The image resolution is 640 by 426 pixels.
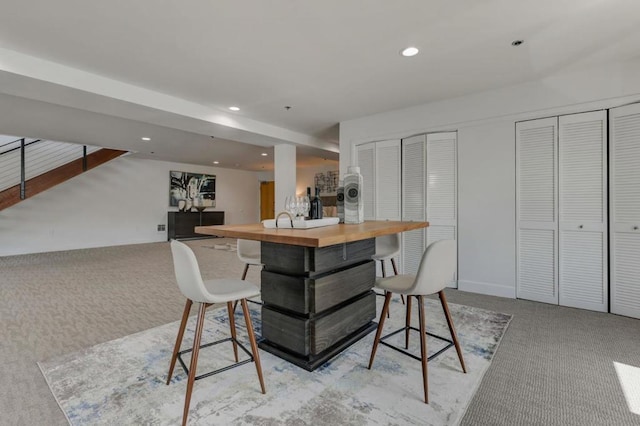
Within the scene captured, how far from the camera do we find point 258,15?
2.20 meters

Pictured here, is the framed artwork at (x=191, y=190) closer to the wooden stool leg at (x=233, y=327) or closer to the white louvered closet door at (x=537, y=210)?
the wooden stool leg at (x=233, y=327)

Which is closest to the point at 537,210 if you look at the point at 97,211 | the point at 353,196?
the point at 353,196

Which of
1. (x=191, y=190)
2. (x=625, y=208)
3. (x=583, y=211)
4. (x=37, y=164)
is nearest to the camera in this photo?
(x=625, y=208)

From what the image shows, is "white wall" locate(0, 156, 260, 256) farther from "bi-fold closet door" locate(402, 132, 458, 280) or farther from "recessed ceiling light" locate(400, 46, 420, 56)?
"recessed ceiling light" locate(400, 46, 420, 56)

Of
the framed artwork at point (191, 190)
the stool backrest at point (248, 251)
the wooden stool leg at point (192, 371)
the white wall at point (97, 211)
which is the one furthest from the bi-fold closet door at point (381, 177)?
the white wall at point (97, 211)

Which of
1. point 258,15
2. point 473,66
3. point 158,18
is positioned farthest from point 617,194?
point 158,18

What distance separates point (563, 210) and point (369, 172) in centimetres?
Answer: 239

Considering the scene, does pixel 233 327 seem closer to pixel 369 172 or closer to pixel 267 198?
pixel 369 172

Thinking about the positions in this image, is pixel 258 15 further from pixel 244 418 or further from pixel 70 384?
pixel 70 384

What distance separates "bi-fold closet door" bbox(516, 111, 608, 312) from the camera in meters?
3.10

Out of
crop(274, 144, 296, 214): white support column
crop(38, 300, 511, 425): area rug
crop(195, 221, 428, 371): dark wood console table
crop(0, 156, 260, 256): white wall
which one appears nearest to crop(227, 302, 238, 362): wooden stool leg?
crop(38, 300, 511, 425): area rug

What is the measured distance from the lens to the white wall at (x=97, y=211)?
22.5 feet

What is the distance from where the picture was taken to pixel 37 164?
6.91 m

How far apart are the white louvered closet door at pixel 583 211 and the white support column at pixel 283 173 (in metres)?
4.01
